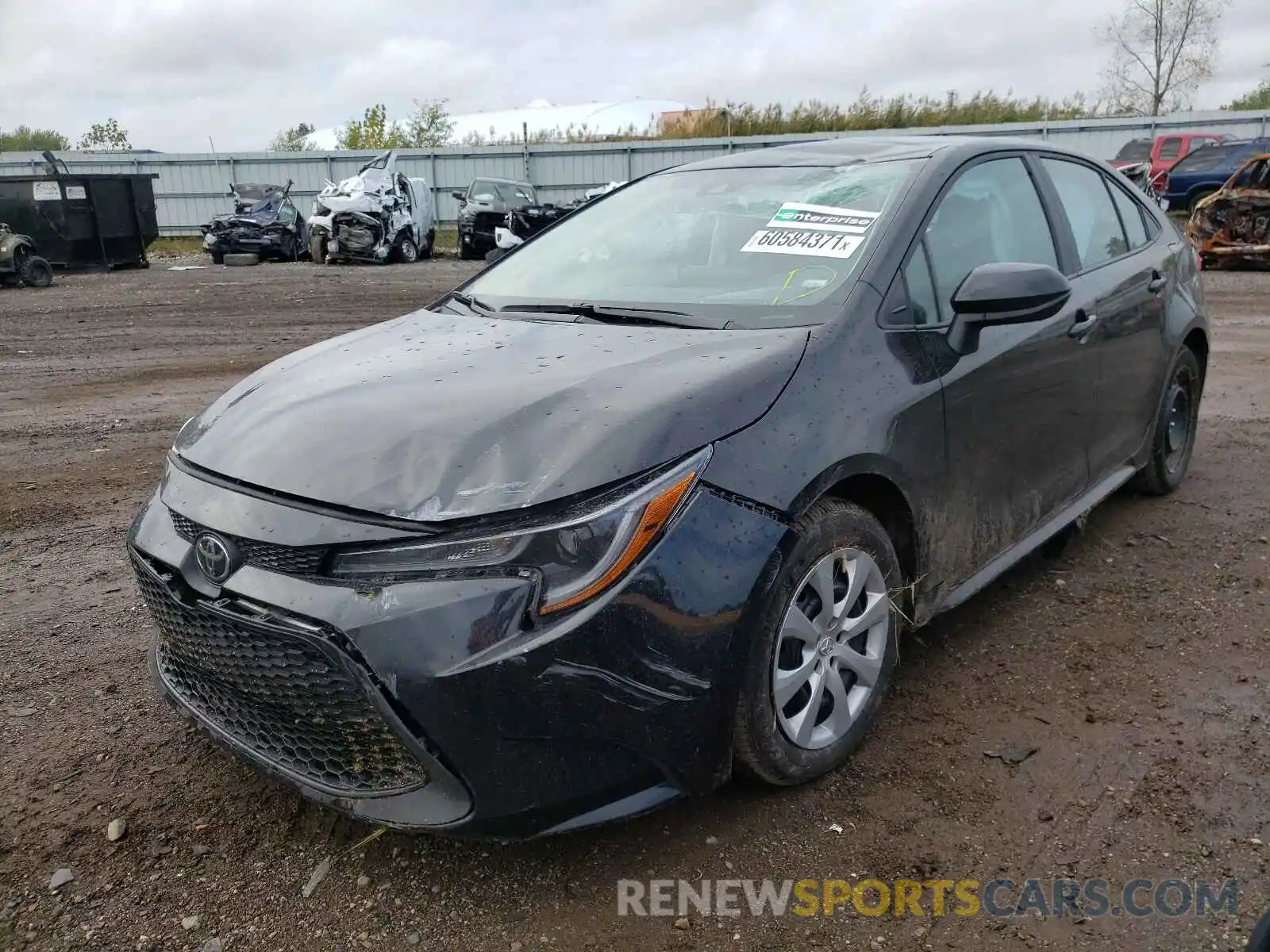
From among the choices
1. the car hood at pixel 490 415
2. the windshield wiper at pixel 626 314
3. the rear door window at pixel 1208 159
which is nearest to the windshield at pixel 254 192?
the rear door window at pixel 1208 159

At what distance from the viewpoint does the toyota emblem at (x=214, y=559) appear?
207 cm

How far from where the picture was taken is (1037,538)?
334 cm

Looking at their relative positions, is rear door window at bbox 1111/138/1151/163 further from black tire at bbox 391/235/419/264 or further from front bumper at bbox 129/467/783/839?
front bumper at bbox 129/467/783/839

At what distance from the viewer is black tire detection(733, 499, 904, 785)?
2.17 m

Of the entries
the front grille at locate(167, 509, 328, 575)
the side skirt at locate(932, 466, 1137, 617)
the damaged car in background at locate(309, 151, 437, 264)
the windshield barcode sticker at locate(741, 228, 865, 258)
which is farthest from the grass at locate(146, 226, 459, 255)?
the front grille at locate(167, 509, 328, 575)

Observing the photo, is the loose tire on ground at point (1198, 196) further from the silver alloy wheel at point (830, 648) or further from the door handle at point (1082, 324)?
the silver alloy wheel at point (830, 648)

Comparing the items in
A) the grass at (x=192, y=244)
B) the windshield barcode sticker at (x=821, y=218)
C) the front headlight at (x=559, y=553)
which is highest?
the windshield barcode sticker at (x=821, y=218)

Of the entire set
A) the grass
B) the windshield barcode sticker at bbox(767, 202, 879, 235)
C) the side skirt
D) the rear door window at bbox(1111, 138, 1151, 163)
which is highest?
the rear door window at bbox(1111, 138, 1151, 163)

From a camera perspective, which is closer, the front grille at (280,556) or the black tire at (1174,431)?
the front grille at (280,556)

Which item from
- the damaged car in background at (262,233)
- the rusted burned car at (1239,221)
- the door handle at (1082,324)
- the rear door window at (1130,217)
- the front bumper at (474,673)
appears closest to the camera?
the front bumper at (474,673)

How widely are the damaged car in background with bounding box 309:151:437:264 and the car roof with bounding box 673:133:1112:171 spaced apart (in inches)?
689

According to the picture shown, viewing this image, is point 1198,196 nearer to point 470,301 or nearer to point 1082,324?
point 1082,324

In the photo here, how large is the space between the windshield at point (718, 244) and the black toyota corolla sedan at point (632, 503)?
0.05 feet

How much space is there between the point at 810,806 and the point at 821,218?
1.67 meters
